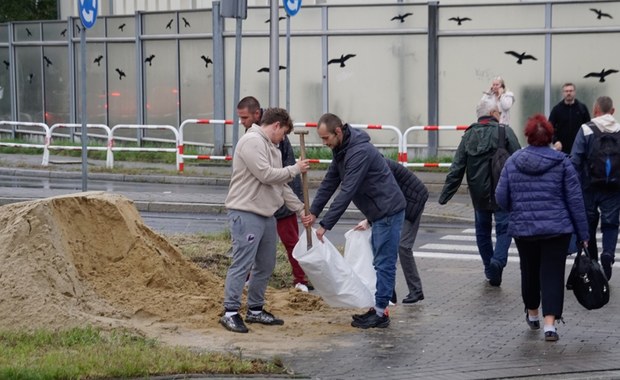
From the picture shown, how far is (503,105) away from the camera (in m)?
18.7

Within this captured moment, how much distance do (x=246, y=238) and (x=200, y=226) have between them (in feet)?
24.6

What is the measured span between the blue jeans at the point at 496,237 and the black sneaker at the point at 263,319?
2861mm

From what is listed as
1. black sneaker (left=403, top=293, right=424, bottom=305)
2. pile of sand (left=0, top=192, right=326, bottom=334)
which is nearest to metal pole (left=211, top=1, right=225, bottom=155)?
pile of sand (left=0, top=192, right=326, bottom=334)

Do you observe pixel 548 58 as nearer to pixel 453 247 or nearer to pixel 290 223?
pixel 453 247

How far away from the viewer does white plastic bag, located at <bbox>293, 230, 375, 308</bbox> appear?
9742mm

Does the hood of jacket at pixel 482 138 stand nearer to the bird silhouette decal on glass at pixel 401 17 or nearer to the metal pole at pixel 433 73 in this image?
the metal pole at pixel 433 73

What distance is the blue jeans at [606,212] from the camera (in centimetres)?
1221

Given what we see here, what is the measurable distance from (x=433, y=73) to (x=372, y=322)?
15.5 m

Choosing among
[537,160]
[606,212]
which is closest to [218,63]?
[606,212]

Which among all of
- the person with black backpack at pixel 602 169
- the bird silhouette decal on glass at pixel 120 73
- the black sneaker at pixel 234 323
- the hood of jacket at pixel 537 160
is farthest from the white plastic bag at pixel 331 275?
the bird silhouette decal on glass at pixel 120 73

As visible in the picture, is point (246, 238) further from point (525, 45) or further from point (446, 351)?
point (525, 45)

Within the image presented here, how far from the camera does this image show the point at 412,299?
36.1 ft

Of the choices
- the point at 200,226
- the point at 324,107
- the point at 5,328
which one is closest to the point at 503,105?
the point at 200,226

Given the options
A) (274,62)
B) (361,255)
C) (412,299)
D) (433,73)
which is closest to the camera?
(361,255)
